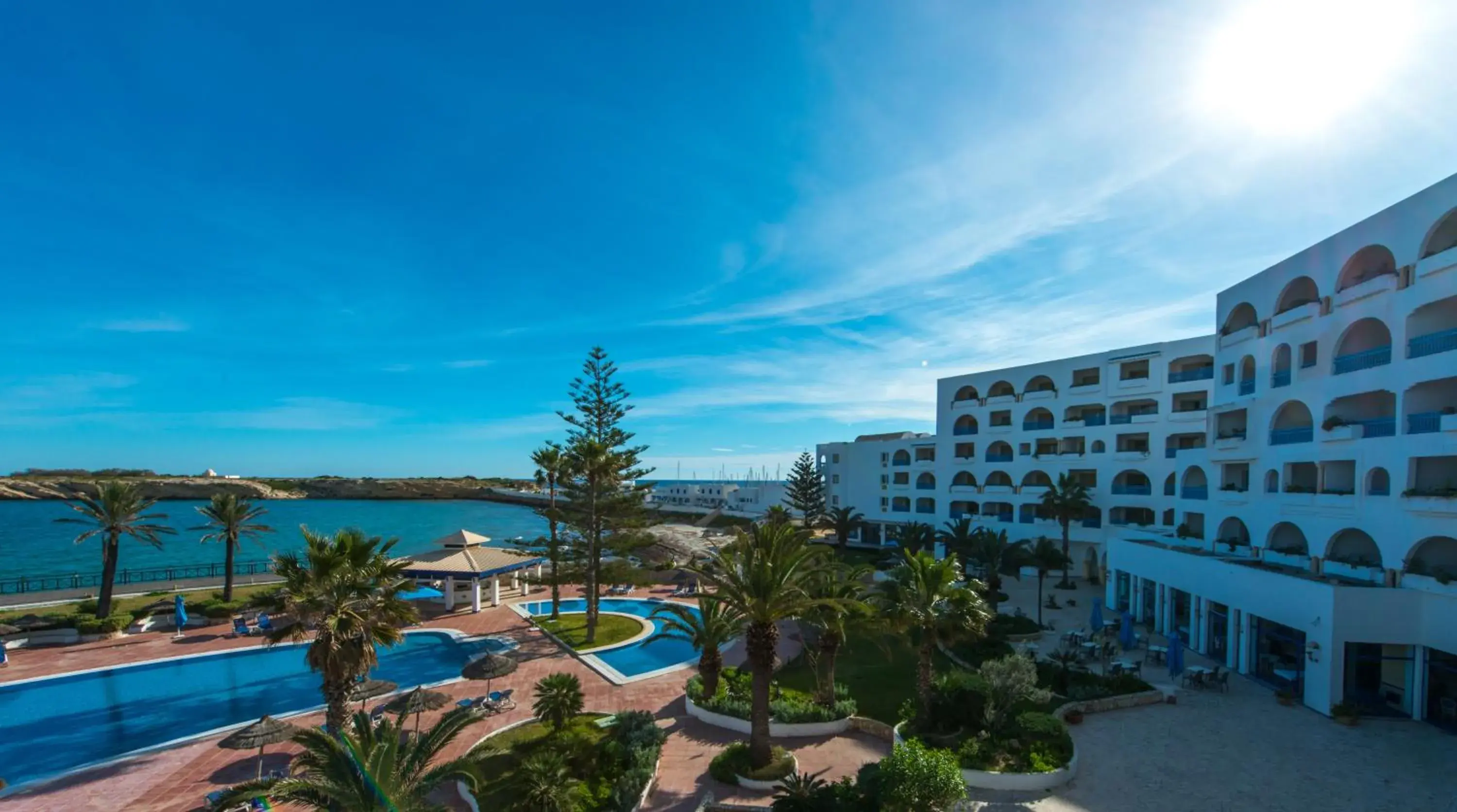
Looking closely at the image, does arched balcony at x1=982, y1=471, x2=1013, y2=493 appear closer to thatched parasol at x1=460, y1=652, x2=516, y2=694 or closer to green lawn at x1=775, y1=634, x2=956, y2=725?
green lawn at x1=775, y1=634, x2=956, y2=725

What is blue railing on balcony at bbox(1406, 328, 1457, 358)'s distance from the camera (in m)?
14.1

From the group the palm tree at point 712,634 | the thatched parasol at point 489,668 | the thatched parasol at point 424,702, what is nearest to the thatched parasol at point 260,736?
the thatched parasol at point 424,702

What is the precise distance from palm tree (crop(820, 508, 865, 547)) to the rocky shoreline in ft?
247

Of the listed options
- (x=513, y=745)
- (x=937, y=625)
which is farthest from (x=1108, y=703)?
(x=513, y=745)

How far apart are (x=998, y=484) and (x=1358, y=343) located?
75.1 ft

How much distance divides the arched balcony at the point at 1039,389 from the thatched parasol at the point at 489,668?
3335 centimetres

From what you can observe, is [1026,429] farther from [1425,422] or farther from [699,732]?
[699,732]

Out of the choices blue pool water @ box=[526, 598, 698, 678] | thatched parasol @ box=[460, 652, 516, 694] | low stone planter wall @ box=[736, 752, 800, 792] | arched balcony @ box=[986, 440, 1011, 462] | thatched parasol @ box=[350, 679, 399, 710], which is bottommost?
blue pool water @ box=[526, 598, 698, 678]

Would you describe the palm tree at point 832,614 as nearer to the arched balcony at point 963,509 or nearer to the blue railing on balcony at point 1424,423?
the blue railing on balcony at point 1424,423

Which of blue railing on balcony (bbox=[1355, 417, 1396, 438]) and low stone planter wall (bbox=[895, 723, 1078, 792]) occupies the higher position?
blue railing on balcony (bbox=[1355, 417, 1396, 438])

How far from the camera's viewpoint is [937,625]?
12883 millimetres

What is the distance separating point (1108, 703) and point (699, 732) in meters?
9.36

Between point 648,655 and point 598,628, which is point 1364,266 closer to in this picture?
point 648,655

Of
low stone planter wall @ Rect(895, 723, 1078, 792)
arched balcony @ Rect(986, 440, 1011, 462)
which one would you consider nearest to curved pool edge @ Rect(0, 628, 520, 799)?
low stone planter wall @ Rect(895, 723, 1078, 792)
